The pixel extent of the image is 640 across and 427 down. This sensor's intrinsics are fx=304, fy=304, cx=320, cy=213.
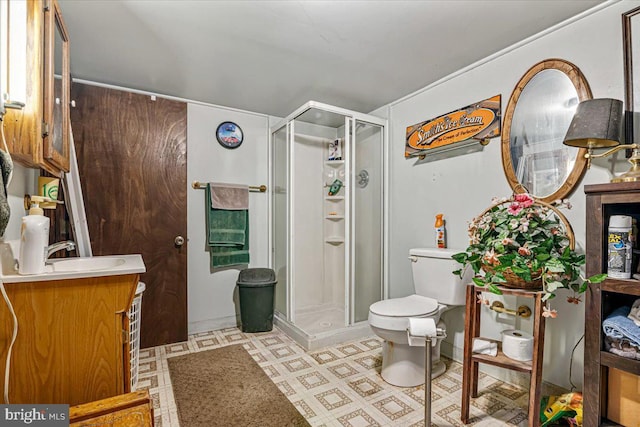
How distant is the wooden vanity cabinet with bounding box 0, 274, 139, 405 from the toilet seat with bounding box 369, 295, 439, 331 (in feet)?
4.52

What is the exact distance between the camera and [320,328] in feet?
9.25

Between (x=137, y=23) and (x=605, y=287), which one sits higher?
(x=137, y=23)

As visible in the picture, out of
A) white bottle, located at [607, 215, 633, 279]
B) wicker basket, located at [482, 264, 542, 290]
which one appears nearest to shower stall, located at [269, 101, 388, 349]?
wicker basket, located at [482, 264, 542, 290]

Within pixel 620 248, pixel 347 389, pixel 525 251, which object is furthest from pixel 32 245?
pixel 620 248

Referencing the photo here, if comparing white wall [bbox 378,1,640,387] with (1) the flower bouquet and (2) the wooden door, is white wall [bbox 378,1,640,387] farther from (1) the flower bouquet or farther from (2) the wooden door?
(2) the wooden door

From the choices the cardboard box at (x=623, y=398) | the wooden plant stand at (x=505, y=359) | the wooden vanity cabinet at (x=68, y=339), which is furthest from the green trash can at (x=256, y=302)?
the cardboard box at (x=623, y=398)

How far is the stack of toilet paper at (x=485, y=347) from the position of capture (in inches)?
65.6

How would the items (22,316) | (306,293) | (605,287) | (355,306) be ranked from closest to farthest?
(22,316)
(605,287)
(355,306)
(306,293)

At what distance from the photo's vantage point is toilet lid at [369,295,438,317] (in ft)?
6.40

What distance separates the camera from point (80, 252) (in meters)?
1.94

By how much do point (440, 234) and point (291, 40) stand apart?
5.66 feet

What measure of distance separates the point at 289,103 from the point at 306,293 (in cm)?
193

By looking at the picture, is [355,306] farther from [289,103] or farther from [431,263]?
[289,103]

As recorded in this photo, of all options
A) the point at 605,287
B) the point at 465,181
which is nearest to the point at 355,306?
the point at 465,181
